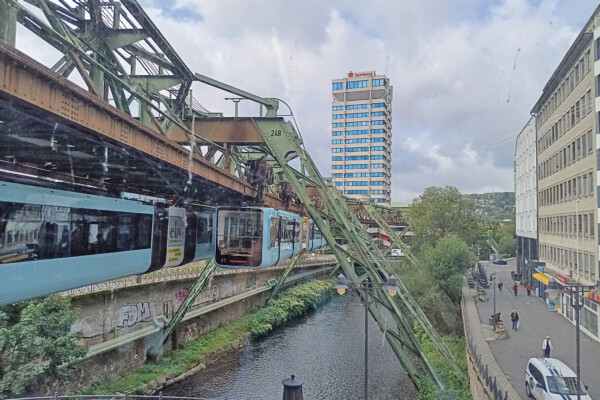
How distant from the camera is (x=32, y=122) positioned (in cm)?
739

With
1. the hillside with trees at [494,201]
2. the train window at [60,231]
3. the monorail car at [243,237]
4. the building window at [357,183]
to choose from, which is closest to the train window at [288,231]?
the monorail car at [243,237]

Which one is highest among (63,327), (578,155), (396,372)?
(578,155)

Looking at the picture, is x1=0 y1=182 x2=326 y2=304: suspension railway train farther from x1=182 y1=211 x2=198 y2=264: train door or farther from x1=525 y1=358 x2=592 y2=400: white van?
x1=525 y1=358 x2=592 y2=400: white van

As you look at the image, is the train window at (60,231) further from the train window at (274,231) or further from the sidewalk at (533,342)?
the sidewalk at (533,342)

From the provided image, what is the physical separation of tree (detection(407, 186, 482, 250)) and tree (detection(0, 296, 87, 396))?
35611 millimetres

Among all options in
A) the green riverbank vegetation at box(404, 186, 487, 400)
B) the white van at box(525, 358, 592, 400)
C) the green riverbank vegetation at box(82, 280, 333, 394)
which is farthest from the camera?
the green riverbank vegetation at box(82, 280, 333, 394)

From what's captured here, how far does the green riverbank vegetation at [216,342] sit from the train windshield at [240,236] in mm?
8586

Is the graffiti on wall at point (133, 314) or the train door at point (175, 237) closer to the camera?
the train door at point (175, 237)

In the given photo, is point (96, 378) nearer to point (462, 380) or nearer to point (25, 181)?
point (25, 181)

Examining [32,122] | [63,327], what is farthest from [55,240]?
[63,327]

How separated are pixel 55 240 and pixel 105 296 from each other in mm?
12377

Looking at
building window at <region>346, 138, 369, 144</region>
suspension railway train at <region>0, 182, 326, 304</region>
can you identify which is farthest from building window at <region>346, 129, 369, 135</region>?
suspension railway train at <region>0, 182, 326, 304</region>

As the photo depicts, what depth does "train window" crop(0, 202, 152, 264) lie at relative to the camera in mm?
7434

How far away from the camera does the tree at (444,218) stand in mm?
44969
